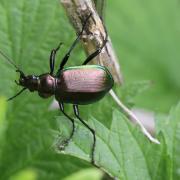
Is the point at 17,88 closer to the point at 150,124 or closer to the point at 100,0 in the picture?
the point at 100,0

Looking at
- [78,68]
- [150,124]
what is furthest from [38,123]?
[150,124]

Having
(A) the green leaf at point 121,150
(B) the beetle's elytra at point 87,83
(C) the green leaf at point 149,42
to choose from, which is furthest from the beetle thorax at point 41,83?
(C) the green leaf at point 149,42

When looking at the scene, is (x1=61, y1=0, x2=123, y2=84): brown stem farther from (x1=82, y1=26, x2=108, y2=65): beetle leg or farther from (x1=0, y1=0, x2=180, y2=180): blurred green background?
(x1=0, y1=0, x2=180, y2=180): blurred green background

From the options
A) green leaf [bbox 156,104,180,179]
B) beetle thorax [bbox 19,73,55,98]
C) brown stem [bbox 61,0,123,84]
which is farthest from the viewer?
beetle thorax [bbox 19,73,55,98]

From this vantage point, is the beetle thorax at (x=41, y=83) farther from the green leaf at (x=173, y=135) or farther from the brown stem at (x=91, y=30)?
the green leaf at (x=173, y=135)

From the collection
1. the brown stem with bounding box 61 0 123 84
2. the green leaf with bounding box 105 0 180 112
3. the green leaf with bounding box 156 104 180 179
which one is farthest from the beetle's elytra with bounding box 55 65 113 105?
the green leaf with bounding box 105 0 180 112
